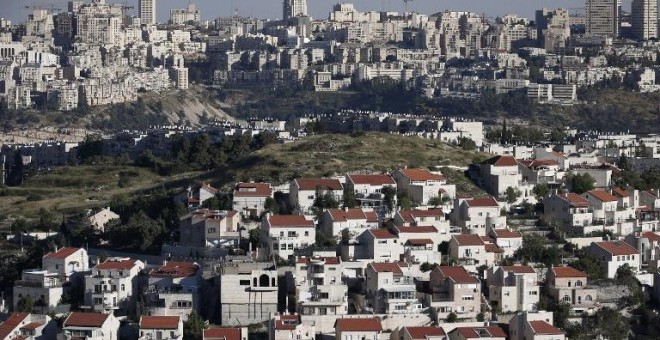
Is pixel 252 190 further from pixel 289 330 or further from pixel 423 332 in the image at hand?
pixel 423 332

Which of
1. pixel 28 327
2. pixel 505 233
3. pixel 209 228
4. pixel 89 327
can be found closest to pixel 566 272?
pixel 505 233

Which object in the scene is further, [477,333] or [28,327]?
[28,327]

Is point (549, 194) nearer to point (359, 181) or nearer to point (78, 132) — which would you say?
point (359, 181)

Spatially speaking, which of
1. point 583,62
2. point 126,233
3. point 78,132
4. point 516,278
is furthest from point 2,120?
point 516,278

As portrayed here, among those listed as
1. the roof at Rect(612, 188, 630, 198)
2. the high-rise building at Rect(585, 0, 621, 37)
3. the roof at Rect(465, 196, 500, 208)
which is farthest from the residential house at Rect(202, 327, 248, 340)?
the high-rise building at Rect(585, 0, 621, 37)

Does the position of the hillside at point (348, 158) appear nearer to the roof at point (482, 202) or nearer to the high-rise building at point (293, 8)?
the roof at point (482, 202)
